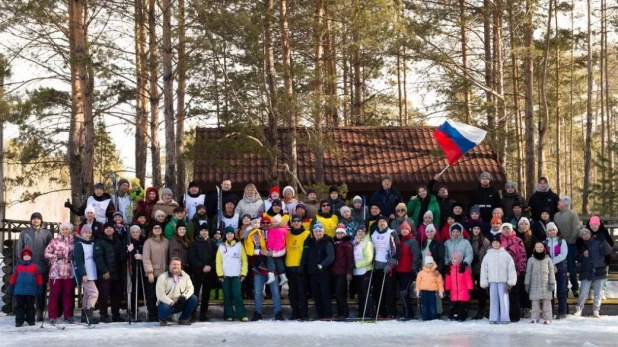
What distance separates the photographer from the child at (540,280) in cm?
1337

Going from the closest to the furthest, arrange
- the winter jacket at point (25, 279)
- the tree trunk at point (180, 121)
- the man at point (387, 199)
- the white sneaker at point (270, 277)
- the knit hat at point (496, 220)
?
the winter jacket at point (25, 279) → the knit hat at point (496, 220) → the white sneaker at point (270, 277) → the man at point (387, 199) → the tree trunk at point (180, 121)

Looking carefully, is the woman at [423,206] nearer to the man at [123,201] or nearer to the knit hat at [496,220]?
the knit hat at [496,220]

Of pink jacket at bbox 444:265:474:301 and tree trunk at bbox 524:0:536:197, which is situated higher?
tree trunk at bbox 524:0:536:197

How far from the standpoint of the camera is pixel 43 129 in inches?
1004

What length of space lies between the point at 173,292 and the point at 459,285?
4344 mm

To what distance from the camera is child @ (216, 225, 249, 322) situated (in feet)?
45.0

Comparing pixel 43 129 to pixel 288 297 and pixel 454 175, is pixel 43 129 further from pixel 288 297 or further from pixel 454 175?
pixel 288 297

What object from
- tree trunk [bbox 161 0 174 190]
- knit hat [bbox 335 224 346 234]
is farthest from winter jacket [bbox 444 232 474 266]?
tree trunk [bbox 161 0 174 190]

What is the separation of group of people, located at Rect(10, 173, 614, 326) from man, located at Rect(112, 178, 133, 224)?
4 centimetres

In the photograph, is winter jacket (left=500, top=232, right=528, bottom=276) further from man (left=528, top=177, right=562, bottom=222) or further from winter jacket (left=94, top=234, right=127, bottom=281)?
winter jacket (left=94, top=234, right=127, bottom=281)

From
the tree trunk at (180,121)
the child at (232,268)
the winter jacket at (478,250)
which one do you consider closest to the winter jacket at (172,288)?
the child at (232,268)

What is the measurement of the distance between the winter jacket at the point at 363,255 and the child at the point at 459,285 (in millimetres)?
1227

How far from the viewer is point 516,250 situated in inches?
531

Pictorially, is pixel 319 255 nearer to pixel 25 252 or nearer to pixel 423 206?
pixel 423 206
